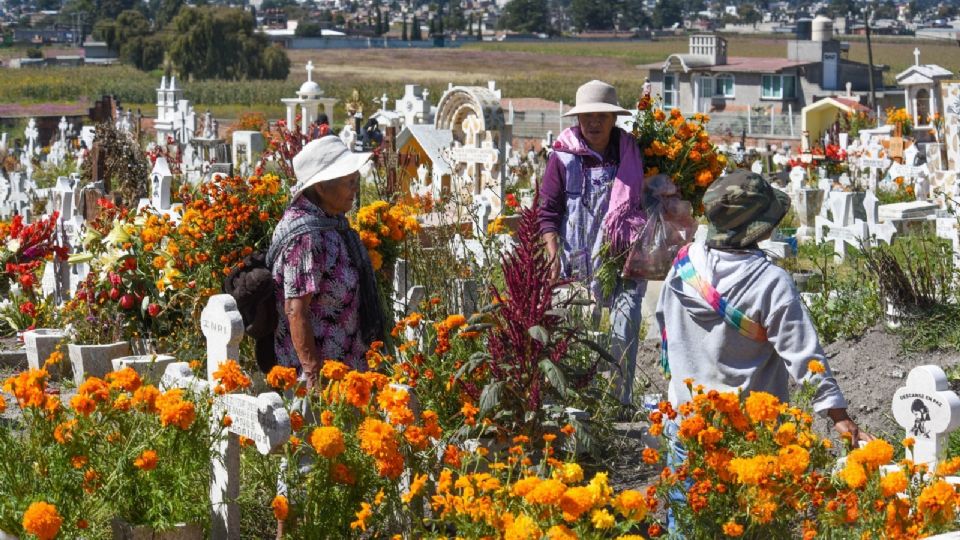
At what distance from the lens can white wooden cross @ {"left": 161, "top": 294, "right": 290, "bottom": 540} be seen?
4.20 metres

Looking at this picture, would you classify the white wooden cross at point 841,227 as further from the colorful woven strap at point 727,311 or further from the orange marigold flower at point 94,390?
the orange marigold flower at point 94,390

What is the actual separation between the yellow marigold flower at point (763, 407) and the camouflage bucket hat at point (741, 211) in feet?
2.11

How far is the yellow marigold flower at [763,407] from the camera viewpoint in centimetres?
365

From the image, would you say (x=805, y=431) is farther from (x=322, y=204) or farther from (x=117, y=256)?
(x=117, y=256)

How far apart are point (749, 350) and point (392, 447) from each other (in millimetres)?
1119

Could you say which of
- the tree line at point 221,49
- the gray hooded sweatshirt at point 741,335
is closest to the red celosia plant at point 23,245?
the gray hooded sweatshirt at point 741,335

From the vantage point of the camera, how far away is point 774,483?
3.55 metres

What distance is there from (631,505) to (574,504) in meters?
0.14

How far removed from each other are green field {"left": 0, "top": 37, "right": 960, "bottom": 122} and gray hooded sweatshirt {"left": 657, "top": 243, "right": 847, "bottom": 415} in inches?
1205

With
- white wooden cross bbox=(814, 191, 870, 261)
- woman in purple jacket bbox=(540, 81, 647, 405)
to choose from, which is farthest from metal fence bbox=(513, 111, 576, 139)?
woman in purple jacket bbox=(540, 81, 647, 405)

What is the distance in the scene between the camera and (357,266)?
531 cm

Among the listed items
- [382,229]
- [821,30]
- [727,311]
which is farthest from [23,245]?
[821,30]

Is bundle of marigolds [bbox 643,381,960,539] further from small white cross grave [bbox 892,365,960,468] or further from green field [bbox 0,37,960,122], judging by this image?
green field [bbox 0,37,960,122]

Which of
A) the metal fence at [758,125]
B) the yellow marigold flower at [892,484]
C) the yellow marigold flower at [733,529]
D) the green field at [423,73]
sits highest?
the yellow marigold flower at [892,484]
